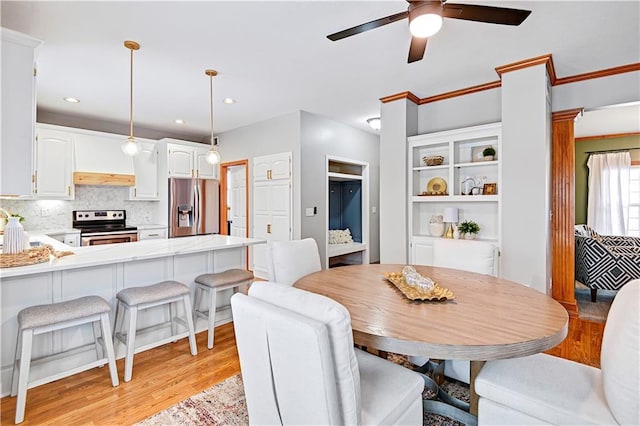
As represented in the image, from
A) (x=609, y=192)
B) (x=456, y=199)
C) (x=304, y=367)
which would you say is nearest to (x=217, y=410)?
(x=304, y=367)

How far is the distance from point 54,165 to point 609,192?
31.4 ft

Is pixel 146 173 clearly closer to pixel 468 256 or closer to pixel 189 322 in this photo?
pixel 189 322

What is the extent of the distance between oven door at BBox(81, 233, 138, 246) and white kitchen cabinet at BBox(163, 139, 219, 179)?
1.16 meters

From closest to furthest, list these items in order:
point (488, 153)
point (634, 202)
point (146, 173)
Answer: point (488, 153) → point (146, 173) → point (634, 202)

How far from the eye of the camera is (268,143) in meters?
5.02

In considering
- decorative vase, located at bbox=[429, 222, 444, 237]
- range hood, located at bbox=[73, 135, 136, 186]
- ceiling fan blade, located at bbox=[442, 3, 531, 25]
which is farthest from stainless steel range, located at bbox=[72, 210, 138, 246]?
ceiling fan blade, located at bbox=[442, 3, 531, 25]

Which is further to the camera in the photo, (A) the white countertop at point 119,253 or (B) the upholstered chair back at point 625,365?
(A) the white countertop at point 119,253

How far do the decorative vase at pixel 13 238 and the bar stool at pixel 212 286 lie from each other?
122 cm

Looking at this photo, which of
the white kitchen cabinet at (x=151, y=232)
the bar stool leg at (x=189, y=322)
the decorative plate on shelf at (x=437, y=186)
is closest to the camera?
the bar stool leg at (x=189, y=322)

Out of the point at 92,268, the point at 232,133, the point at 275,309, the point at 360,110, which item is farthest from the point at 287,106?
the point at 275,309

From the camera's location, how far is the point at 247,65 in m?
3.12

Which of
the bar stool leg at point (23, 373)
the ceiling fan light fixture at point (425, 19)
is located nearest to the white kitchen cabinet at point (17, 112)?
the bar stool leg at point (23, 373)

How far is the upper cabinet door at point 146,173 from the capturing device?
5219mm

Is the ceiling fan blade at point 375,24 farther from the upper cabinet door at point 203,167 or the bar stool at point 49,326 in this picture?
the upper cabinet door at point 203,167
